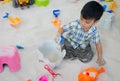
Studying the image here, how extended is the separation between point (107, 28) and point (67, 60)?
458 mm

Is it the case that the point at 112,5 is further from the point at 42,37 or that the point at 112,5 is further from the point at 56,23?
the point at 42,37

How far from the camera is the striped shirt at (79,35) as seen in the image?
4.04ft

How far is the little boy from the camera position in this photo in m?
1.11

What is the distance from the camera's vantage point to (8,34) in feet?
5.02

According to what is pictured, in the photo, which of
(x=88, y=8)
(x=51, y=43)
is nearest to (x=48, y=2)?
(x=51, y=43)

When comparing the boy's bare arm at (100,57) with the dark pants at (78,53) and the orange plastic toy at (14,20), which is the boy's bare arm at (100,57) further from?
the orange plastic toy at (14,20)

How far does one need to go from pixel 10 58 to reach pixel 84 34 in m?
0.46

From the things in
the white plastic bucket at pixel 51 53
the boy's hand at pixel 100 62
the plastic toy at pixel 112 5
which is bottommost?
the boy's hand at pixel 100 62

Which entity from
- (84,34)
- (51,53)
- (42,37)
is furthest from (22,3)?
(84,34)

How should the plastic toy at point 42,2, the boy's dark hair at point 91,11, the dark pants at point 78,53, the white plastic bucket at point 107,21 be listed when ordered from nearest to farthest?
the boy's dark hair at point 91,11 → the dark pants at point 78,53 → the white plastic bucket at point 107,21 → the plastic toy at point 42,2

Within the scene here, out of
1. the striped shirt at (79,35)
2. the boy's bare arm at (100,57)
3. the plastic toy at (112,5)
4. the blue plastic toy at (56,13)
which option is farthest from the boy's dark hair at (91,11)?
the plastic toy at (112,5)

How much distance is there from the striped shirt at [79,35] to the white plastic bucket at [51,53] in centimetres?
11

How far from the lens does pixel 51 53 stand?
1329 mm

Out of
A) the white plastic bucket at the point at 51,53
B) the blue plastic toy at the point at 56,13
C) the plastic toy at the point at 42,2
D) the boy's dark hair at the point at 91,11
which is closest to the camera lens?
the boy's dark hair at the point at 91,11
